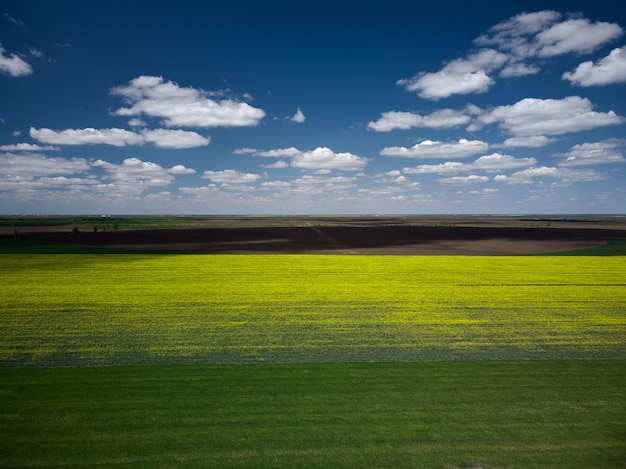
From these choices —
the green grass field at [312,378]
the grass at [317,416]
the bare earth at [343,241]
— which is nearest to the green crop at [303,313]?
the green grass field at [312,378]

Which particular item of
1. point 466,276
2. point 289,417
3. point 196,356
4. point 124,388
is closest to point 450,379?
point 289,417

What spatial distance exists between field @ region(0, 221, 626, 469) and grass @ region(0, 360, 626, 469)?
4cm

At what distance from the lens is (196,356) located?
11.1 m

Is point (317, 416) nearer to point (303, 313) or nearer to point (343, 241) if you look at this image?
point (303, 313)

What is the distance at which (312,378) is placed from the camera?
31.1ft

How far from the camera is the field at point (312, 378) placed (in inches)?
272

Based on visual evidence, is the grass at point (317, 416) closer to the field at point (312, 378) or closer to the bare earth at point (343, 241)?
the field at point (312, 378)

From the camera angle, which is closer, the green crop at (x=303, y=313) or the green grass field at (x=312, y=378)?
the green grass field at (x=312, y=378)

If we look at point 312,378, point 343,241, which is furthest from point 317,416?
point 343,241

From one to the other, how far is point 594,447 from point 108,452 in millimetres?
8848

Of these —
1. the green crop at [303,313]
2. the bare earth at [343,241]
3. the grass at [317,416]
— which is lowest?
the grass at [317,416]

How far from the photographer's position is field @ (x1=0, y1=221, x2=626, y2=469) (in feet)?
22.6

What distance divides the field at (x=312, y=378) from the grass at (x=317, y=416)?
0.12 feet

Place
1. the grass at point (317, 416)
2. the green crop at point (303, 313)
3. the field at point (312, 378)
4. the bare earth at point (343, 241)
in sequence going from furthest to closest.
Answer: the bare earth at point (343, 241) < the green crop at point (303, 313) < the field at point (312, 378) < the grass at point (317, 416)
